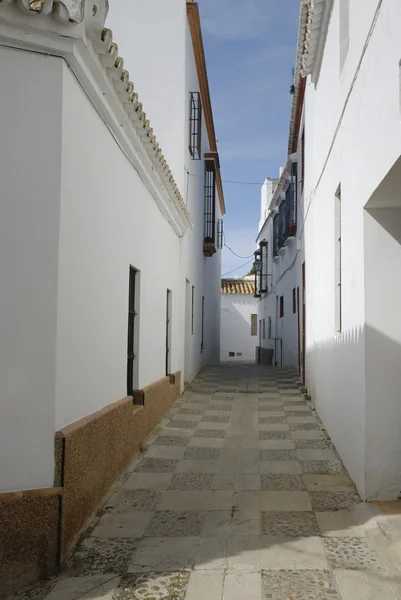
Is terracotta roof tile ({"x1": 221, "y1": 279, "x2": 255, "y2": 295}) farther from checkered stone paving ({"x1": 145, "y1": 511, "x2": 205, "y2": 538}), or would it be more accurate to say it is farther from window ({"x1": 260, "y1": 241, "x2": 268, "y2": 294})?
checkered stone paving ({"x1": 145, "y1": 511, "x2": 205, "y2": 538})

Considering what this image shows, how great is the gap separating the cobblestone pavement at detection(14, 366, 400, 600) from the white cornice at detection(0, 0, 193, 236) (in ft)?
10.5

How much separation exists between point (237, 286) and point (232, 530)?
26.0m

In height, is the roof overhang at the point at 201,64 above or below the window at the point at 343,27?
above

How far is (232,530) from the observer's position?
3891 mm

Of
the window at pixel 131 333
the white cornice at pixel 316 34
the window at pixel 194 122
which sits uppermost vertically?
the window at pixel 194 122

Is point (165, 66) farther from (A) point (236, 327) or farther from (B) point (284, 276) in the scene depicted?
(A) point (236, 327)

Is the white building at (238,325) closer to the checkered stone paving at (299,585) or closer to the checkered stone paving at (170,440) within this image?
the checkered stone paving at (170,440)

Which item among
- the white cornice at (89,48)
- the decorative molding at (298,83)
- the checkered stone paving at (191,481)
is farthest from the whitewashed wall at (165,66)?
the checkered stone paving at (191,481)

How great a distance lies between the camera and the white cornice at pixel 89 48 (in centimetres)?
336

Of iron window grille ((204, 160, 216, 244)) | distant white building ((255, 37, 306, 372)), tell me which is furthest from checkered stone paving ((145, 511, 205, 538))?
iron window grille ((204, 160, 216, 244))

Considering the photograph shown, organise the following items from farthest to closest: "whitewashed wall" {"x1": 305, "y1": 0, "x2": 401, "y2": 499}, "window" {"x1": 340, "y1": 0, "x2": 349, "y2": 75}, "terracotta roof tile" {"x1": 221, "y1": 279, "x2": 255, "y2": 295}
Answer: "terracotta roof tile" {"x1": 221, "y1": 279, "x2": 255, "y2": 295} → "window" {"x1": 340, "y1": 0, "x2": 349, "y2": 75} → "whitewashed wall" {"x1": 305, "y1": 0, "x2": 401, "y2": 499}

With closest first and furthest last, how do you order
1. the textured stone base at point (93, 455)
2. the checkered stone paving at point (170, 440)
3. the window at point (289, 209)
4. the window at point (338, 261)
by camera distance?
the textured stone base at point (93, 455) < the window at point (338, 261) < the checkered stone paving at point (170, 440) < the window at point (289, 209)

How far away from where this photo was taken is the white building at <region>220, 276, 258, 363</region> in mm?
29094

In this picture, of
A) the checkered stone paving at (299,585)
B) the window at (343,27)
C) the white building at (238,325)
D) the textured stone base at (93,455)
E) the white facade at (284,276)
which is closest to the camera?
the checkered stone paving at (299,585)
